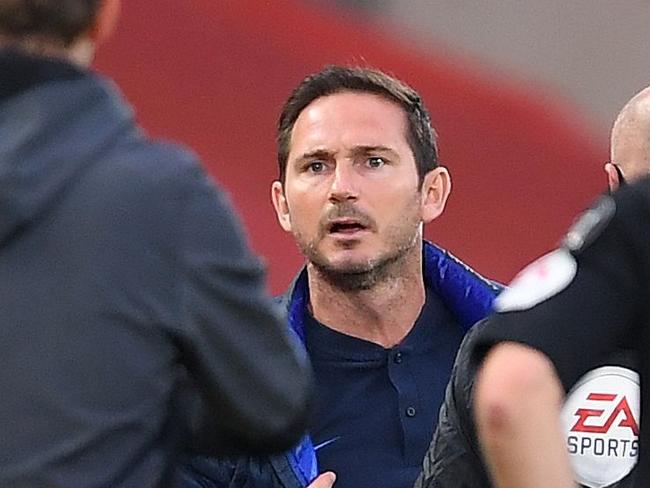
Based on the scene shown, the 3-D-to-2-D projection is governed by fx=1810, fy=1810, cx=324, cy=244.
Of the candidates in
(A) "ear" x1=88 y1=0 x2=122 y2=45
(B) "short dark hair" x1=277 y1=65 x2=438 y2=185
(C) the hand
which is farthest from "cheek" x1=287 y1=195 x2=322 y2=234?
(A) "ear" x1=88 y1=0 x2=122 y2=45

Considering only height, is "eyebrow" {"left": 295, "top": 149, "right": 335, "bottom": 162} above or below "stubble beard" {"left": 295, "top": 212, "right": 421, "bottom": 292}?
above

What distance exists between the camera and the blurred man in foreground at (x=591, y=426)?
78.9 inches

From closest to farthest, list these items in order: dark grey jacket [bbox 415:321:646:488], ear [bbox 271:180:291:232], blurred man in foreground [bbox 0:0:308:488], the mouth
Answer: blurred man in foreground [bbox 0:0:308:488]
dark grey jacket [bbox 415:321:646:488]
the mouth
ear [bbox 271:180:291:232]

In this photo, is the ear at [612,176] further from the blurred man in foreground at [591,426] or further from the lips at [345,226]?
the lips at [345,226]

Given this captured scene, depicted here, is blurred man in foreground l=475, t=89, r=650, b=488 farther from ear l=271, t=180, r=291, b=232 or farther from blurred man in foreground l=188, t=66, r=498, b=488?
ear l=271, t=180, r=291, b=232

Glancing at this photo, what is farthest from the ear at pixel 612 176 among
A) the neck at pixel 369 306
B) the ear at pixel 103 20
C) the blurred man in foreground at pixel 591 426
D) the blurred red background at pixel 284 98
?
the blurred red background at pixel 284 98

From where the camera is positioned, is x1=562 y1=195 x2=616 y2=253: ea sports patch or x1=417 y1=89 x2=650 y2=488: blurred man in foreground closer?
x1=562 y1=195 x2=616 y2=253: ea sports patch

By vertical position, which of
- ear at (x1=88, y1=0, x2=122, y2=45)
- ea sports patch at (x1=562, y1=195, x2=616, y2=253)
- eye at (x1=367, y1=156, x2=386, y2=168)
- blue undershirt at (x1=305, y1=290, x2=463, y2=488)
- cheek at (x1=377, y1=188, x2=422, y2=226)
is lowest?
blue undershirt at (x1=305, y1=290, x2=463, y2=488)

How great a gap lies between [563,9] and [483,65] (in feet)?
1.95

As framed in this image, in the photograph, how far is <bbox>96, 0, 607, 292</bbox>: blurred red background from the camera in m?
7.63

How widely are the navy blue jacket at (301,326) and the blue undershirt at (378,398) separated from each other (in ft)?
0.10

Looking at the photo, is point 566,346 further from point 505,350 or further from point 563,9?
point 563,9

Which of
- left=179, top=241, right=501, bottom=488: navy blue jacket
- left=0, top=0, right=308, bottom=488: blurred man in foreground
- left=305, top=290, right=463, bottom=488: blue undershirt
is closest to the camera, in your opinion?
left=0, top=0, right=308, bottom=488: blurred man in foreground

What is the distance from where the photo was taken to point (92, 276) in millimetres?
1577
